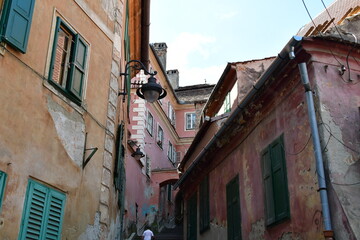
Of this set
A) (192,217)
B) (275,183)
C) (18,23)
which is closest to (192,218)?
(192,217)

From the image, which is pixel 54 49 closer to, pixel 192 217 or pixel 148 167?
pixel 192 217

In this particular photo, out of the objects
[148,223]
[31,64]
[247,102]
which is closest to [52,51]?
[31,64]

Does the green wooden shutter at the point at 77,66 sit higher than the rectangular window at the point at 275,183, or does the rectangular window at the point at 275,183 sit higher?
the green wooden shutter at the point at 77,66

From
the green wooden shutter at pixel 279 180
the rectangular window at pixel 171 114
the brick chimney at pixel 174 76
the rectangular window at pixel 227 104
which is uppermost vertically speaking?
the brick chimney at pixel 174 76

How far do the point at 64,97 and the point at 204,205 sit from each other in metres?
7.11

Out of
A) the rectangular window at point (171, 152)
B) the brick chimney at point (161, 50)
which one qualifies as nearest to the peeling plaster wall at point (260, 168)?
the rectangular window at point (171, 152)

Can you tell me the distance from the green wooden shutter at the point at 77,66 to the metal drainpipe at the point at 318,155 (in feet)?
12.9

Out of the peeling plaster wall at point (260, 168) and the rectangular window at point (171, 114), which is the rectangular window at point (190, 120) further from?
the peeling plaster wall at point (260, 168)

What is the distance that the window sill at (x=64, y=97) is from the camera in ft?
24.3

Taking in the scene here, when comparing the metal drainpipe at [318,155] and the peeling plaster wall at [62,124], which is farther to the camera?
the peeling plaster wall at [62,124]

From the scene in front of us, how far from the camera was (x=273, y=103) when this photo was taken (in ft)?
28.9

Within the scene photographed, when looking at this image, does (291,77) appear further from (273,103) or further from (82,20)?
(82,20)

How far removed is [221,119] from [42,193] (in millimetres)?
8143

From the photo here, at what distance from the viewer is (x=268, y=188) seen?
870 cm
